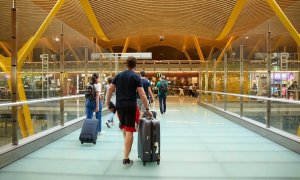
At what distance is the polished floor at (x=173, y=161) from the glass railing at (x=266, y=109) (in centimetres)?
44

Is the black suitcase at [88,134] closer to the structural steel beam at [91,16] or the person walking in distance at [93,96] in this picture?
the person walking in distance at [93,96]

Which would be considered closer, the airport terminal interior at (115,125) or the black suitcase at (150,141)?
the airport terminal interior at (115,125)

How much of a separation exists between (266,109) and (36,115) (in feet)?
17.2

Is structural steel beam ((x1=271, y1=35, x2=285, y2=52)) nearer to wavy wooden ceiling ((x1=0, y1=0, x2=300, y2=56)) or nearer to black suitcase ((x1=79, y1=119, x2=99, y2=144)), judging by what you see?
black suitcase ((x1=79, y1=119, x2=99, y2=144))

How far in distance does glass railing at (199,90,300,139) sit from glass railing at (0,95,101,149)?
4759mm

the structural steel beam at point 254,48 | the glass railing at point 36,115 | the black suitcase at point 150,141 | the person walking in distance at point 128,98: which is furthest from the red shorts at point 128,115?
the structural steel beam at point 254,48

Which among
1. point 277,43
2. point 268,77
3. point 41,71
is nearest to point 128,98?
point 268,77

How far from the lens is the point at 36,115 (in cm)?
838

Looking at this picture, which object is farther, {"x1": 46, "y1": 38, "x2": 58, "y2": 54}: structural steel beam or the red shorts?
{"x1": 46, "y1": 38, "x2": 58, "y2": 54}: structural steel beam

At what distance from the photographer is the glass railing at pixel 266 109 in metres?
7.18

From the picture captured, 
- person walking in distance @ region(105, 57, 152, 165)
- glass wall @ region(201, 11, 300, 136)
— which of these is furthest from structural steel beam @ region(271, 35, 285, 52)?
person walking in distance @ region(105, 57, 152, 165)

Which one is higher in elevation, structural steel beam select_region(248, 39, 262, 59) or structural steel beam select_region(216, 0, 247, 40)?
structural steel beam select_region(216, 0, 247, 40)

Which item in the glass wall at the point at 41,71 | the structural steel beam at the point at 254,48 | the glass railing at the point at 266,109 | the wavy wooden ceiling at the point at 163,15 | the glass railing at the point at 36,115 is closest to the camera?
the glass railing at the point at 36,115

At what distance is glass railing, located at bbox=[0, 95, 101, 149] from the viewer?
240 inches
